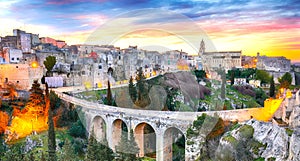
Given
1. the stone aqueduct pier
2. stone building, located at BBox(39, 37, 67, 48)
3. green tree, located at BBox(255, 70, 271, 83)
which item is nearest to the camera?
the stone aqueduct pier

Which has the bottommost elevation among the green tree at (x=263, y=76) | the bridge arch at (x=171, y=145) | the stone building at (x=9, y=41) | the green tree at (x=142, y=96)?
the bridge arch at (x=171, y=145)

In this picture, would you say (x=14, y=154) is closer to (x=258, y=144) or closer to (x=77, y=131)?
(x=77, y=131)

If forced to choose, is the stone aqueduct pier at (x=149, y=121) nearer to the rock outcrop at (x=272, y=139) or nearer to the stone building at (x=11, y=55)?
the rock outcrop at (x=272, y=139)

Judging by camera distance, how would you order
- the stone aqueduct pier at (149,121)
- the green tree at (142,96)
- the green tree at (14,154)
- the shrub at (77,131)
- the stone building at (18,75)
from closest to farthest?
the green tree at (14,154), the stone aqueduct pier at (149,121), the shrub at (77,131), the green tree at (142,96), the stone building at (18,75)

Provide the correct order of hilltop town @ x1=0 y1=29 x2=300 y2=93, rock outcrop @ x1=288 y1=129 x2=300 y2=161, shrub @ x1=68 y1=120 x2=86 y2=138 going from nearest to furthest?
rock outcrop @ x1=288 y1=129 x2=300 y2=161 → shrub @ x1=68 y1=120 x2=86 y2=138 → hilltop town @ x1=0 y1=29 x2=300 y2=93

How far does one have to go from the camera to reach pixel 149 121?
12.4m

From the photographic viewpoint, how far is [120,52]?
84.4 ft

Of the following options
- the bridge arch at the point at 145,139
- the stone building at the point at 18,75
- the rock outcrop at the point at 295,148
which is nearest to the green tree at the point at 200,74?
the bridge arch at the point at 145,139

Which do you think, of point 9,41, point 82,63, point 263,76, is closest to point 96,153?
point 82,63

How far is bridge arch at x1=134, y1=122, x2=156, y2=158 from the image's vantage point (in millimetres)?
13266

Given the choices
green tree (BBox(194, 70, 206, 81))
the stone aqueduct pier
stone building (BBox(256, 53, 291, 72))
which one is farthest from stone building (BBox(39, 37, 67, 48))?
stone building (BBox(256, 53, 291, 72))

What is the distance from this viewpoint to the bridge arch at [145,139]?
13266 millimetres

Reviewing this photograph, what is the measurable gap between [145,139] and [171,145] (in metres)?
1.72

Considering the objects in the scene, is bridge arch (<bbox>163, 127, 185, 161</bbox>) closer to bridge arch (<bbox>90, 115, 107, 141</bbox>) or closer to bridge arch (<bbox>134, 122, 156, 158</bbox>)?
bridge arch (<bbox>134, 122, 156, 158</bbox>)
